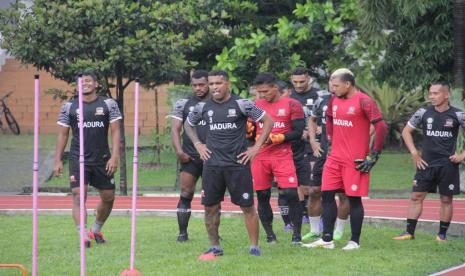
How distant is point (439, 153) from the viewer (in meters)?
13.6

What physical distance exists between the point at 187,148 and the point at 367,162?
8.03 ft

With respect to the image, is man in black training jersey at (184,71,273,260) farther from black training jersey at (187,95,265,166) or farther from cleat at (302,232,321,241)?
cleat at (302,232,321,241)

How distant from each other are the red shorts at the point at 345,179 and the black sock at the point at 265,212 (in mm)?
836

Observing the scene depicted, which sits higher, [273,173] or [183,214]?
[273,173]

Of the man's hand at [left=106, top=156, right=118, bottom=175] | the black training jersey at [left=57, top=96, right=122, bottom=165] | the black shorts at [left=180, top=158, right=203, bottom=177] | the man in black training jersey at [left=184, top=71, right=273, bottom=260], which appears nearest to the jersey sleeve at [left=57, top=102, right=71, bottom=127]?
the black training jersey at [left=57, top=96, right=122, bottom=165]

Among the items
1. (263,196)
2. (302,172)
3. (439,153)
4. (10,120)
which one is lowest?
(263,196)

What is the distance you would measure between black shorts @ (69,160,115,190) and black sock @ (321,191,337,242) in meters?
2.66

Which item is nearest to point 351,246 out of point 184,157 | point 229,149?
point 229,149

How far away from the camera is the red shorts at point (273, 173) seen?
43.4 feet

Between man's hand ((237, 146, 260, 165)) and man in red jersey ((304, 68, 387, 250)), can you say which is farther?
man in red jersey ((304, 68, 387, 250))

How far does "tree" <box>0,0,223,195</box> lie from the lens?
2017 cm

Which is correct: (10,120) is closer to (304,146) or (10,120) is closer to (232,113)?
(304,146)

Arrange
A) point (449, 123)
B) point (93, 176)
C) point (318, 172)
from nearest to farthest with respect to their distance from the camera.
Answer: point (93, 176)
point (449, 123)
point (318, 172)

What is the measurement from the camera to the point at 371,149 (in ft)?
41.5
